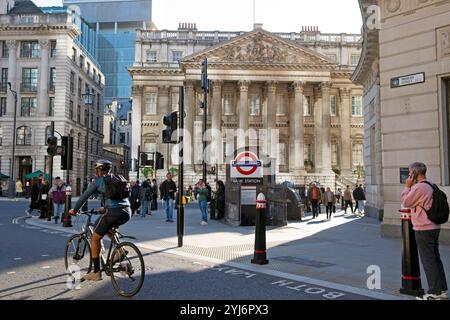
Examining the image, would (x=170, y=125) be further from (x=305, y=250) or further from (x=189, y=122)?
(x=189, y=122)

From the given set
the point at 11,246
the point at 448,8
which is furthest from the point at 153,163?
the point at 448,8

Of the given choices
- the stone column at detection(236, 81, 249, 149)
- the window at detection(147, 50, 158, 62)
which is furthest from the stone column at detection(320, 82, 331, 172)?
the window at detection(147, 50, 158, 62)

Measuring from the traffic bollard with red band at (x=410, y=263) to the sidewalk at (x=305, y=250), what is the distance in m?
0.22

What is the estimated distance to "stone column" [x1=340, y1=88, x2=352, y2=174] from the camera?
57.1 metres

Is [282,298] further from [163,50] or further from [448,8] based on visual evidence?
[163,50]

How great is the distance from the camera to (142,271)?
5.86 metres

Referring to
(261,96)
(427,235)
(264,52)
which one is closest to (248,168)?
(427,235)

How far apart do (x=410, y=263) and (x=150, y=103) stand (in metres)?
53.6

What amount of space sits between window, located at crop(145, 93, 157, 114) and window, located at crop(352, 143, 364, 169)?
2617cm

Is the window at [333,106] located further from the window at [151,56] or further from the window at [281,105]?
the window at [151,56]

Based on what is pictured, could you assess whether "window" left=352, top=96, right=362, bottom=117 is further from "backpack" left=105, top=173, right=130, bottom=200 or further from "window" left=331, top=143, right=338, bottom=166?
"backpack" left=105, top=173, right=130, bottom=200

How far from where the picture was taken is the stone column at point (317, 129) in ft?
179

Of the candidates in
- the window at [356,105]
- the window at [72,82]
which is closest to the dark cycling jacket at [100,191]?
the window at [72,82]
